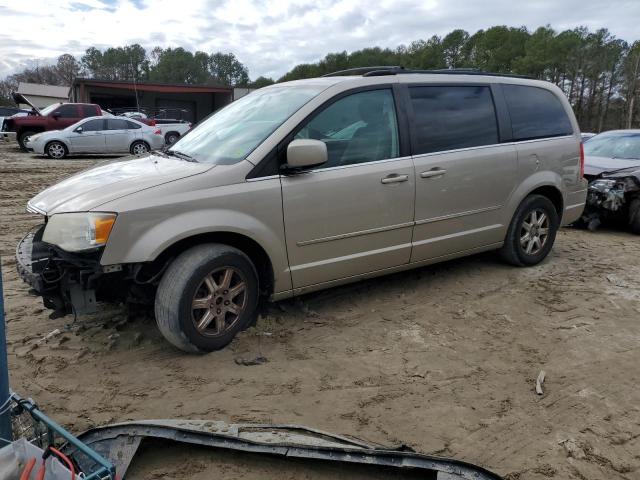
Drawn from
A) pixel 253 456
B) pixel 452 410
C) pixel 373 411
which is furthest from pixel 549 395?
pixel 253 456

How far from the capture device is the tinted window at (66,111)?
1825 centimetres

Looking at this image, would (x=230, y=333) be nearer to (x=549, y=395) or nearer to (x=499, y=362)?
(x=499, y=362)

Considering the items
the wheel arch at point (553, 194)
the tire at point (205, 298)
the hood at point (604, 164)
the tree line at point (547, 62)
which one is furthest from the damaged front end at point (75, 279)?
the tree line at point (547, 62)

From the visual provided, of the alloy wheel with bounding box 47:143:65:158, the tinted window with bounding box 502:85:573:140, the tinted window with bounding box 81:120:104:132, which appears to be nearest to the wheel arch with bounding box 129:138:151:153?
the tinted window with bounding box 81:120:104:132

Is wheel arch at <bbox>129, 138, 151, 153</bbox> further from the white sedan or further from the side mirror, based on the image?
the side mirror

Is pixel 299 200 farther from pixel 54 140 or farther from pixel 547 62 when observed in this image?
pixel 547 62

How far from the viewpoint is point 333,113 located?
397cm

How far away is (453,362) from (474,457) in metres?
0.98

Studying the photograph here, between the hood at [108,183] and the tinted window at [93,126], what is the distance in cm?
1381

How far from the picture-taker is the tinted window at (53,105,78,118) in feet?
59.9

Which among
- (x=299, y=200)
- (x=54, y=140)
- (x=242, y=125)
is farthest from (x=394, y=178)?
(x=54, y=140)

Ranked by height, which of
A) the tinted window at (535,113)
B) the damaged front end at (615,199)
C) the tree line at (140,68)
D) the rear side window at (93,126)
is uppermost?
the tree line at (140,68)

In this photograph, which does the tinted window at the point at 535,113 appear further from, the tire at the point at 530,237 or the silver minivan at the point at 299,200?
the tire at the point at 530,237

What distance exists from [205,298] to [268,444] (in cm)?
125
